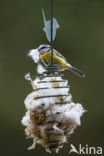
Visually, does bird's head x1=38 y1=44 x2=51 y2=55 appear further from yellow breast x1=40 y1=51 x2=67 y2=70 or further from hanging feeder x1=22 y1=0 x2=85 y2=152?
hanging feeder x1=22 y1=0 x2=85 y2=152

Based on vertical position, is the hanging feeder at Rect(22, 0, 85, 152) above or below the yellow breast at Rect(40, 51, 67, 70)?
below

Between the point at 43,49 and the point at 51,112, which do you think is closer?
the point at 51,112

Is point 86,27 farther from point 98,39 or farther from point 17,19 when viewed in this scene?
point 17,19

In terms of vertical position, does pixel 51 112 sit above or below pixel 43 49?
below

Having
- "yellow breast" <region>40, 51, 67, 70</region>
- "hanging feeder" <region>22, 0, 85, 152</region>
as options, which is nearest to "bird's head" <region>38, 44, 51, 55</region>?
"yellow breast" <region>40, 51, 67, 70</region>

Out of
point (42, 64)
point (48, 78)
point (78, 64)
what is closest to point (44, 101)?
point (48, 78)

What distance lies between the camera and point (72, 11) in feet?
19.7

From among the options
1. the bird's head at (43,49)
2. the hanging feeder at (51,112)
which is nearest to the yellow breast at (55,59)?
the bird's head at (43,49)

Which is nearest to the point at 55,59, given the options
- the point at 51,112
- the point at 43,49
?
A: the point at 43,49

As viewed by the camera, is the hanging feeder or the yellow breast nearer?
the hanging feeder

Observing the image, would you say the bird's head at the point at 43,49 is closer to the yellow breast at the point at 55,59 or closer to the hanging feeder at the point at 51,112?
the yellow breast at the point at 55,59

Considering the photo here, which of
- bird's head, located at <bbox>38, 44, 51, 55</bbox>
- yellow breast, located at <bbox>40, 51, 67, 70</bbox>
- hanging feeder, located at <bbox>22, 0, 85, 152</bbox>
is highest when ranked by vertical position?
bird's head, located at <bbox>38, 44, 51, 55</bbox>

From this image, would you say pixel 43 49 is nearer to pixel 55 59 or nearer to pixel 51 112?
pixel 55 59

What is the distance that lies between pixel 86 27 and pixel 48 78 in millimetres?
3398
